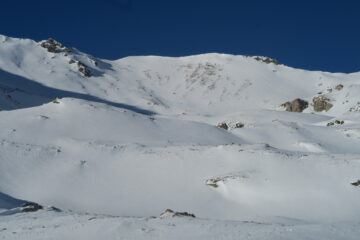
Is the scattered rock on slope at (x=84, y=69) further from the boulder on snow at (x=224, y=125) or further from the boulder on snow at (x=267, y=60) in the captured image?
the boulder on snow at (x=224, y=125)

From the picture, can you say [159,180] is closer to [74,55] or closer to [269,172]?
[269,172]

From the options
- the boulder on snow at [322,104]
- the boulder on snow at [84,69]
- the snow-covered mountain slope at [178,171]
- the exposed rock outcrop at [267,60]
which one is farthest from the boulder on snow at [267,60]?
the snow-covered mountain slope at [178,171]

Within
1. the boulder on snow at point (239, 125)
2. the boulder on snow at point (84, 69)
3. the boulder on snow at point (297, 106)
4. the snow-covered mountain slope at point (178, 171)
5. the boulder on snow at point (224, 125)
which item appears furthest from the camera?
the boulder on snow at point (84, 69)

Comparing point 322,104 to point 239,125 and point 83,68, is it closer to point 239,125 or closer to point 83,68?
point 239,125

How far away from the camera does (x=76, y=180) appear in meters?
31.2

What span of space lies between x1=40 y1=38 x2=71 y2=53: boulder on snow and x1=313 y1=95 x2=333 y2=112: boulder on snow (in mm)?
65332

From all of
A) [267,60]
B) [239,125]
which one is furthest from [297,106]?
[267,60]

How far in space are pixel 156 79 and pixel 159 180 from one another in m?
77.0

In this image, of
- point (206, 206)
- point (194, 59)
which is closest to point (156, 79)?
point (194, 59)

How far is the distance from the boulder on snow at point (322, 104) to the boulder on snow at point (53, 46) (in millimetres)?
65332

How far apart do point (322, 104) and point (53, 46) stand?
230ft

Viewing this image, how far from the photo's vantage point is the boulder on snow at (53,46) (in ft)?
350

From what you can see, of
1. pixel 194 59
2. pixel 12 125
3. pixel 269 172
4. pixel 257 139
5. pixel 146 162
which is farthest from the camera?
pixel 194 59

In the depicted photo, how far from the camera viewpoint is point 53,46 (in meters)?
108
